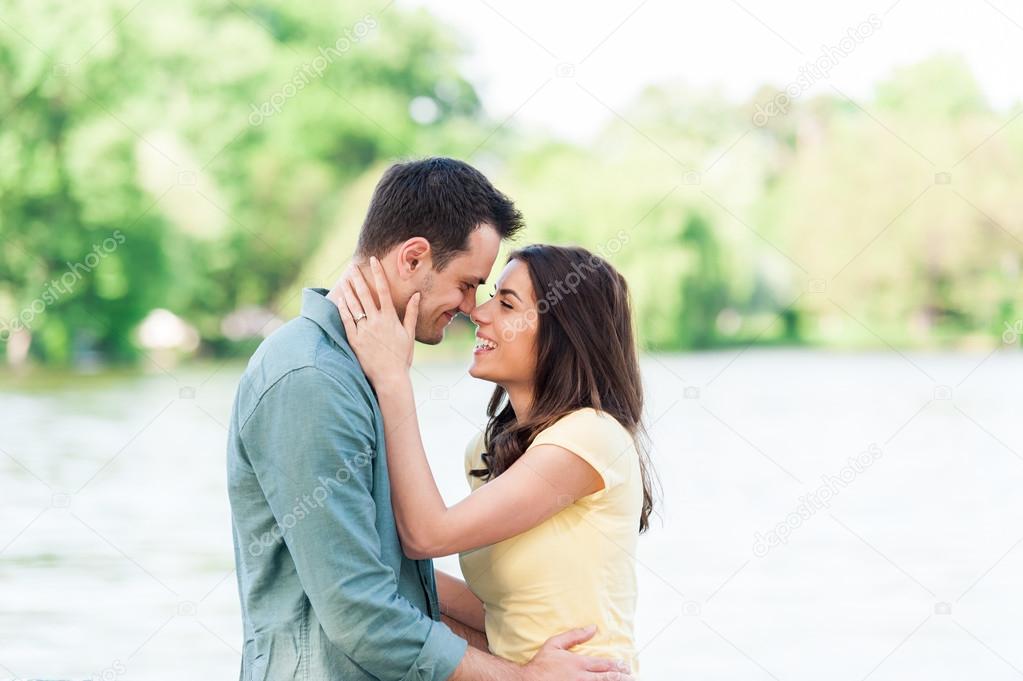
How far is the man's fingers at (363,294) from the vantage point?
2.52 metres

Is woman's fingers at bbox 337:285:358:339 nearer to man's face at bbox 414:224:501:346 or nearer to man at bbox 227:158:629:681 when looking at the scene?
man at bbox 227:158:629:681

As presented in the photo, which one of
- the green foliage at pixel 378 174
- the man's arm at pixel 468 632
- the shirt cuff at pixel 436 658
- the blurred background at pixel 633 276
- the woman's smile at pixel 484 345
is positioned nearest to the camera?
the shirt cuff at pixel 436 658

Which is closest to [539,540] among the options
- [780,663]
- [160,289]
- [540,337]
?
[540,337]

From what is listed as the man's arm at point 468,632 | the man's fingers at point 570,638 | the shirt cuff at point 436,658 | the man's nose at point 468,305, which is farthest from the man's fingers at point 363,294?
the man's arm at point 468,632

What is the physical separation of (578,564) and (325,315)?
75 centimetres

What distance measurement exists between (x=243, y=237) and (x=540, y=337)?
31125 mm

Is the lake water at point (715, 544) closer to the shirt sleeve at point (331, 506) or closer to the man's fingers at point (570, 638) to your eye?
the man's fingers at point (570, 638)

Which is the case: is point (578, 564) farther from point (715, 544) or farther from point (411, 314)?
point (715, 544)

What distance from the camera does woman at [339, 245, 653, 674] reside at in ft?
8.20


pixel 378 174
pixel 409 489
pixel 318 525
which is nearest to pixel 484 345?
pixel 409 489

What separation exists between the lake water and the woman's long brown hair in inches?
115

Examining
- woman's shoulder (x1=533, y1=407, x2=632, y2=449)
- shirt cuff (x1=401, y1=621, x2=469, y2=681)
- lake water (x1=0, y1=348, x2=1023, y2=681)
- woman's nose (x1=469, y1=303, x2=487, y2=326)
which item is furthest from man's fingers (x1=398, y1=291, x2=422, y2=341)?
lake water (x1=0, y1=348, x2=1023, y2=681)

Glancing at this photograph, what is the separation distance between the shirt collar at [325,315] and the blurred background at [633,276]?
335 cm

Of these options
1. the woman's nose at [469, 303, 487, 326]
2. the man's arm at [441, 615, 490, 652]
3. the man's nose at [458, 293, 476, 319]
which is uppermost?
the man's nose at [458, 293, 476, 319]
